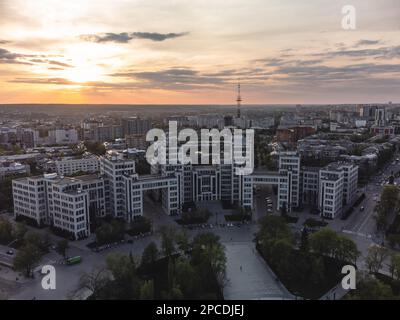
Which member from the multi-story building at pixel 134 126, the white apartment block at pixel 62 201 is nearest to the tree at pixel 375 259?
the white apartment block at pixel 62 201

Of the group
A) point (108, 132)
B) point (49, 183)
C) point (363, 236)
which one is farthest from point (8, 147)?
point (363, 236)

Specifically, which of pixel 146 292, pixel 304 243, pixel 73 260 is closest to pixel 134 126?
pixel 73 260

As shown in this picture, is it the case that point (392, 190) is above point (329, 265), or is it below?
above

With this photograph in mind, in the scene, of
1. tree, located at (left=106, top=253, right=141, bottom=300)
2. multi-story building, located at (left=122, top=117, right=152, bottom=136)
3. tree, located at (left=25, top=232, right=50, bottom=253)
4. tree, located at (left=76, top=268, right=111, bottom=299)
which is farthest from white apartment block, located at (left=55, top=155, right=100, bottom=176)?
multi-story building, located at (left=122, top=117, right=152, bottom=136)

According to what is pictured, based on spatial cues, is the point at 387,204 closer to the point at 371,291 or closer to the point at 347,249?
the point at 347,249

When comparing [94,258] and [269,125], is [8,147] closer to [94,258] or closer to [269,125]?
[94,258]

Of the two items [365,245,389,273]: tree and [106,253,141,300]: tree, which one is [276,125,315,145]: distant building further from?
[106,253,141,300]: tree
